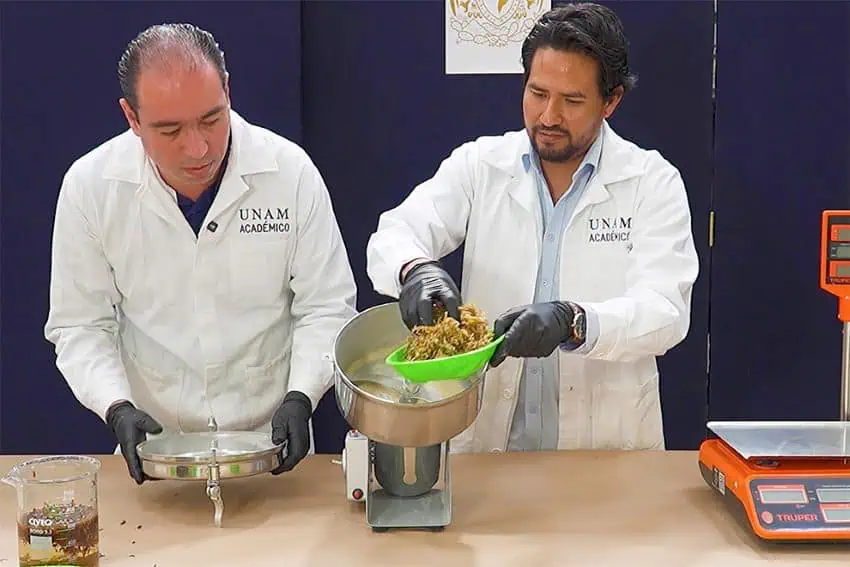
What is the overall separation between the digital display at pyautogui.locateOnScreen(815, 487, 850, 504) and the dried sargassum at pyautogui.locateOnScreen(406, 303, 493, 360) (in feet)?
2.08

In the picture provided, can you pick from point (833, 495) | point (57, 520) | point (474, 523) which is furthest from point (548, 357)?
point (57, 520)

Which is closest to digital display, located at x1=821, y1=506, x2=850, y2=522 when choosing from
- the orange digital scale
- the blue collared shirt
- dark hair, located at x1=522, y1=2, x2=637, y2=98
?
the orange digital scale

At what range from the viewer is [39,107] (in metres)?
3.02

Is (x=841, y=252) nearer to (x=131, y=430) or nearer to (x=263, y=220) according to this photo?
(x=263, y=220)

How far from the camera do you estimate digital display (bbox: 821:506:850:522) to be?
167 centimetres

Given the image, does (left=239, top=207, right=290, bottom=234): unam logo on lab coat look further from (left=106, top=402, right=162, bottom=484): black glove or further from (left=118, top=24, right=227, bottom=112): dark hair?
(left=106, top=402, right=162, bottom=484): black glove

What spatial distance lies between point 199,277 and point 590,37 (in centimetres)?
107

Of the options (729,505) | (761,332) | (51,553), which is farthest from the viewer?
(761,332)

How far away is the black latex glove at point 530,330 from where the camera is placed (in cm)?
183

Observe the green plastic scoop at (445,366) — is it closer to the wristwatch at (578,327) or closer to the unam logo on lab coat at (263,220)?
the wristwatch at (578,327)

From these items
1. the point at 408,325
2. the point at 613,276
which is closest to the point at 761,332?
the point at 613,276

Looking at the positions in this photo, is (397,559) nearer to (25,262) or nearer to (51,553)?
(51,553)

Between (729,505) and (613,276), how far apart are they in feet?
2.40

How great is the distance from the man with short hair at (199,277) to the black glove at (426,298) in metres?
0.38
